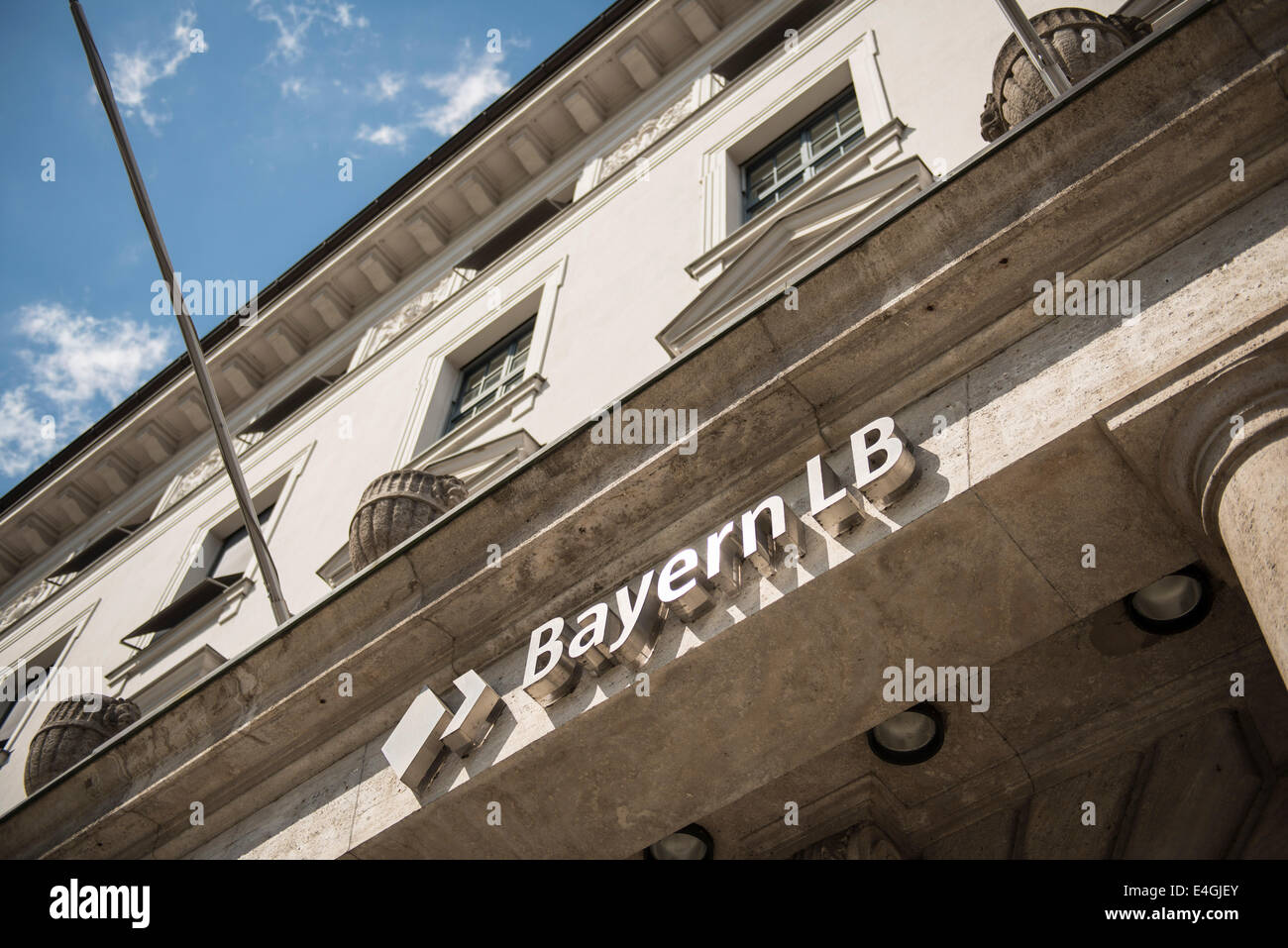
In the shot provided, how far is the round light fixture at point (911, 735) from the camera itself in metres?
7.32

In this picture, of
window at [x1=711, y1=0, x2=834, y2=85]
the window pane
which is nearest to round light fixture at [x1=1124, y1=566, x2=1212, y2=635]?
the window pane

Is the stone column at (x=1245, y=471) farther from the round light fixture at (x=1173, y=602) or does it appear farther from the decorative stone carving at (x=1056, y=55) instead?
the decorative stone carving at (x=1056, y=55)

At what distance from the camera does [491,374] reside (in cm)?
1633

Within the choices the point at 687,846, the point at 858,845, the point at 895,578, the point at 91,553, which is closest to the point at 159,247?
the point at 687,846

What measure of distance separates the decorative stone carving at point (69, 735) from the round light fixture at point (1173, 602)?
32.2 feet

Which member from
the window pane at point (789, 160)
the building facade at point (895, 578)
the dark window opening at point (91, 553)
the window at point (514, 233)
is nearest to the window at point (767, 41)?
the window pane at point (789, 160)

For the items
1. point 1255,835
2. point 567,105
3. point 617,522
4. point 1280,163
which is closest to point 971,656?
point 1255,835

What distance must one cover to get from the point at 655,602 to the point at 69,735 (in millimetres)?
7600

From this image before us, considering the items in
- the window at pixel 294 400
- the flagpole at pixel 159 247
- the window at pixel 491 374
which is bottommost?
the flagpole at pixel 159 247

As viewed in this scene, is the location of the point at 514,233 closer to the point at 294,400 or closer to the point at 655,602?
the point at 294,400

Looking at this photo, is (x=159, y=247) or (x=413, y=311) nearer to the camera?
(x=159, y=247)

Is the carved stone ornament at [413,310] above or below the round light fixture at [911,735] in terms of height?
above

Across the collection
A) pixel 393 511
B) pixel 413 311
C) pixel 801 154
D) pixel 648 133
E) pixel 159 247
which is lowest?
pixel 393 511

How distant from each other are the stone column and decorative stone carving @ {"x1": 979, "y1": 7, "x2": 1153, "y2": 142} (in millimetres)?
3548
